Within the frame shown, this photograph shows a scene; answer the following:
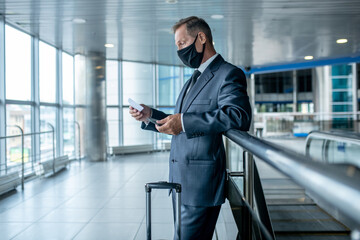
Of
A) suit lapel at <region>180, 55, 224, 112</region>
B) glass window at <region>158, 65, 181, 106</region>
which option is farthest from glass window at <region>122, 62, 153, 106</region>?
suit lapel at <region>180, 55, 224, 112</region>

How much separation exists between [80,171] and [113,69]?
491cm

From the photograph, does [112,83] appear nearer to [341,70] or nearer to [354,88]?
[354,88]

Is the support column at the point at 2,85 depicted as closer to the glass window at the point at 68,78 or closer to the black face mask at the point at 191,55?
the glass window at the point at 68,78

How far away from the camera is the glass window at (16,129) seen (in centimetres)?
602

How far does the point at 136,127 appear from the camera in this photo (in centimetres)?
1151

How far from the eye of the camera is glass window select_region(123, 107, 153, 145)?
37.3 feet

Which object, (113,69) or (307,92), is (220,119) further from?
(307,92)

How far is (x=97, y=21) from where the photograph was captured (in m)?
6.20

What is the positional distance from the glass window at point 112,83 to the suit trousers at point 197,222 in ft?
33.0

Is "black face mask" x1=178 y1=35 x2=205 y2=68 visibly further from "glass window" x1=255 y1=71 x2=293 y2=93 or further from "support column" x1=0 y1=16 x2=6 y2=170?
"glass window" x1=255 y1=71 x2=293 y2=93

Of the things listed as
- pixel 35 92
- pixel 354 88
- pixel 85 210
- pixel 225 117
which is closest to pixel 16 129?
pixel 35 92

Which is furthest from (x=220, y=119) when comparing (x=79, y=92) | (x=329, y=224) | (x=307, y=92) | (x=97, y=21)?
(x=307, y=92)

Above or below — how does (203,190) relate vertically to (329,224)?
above

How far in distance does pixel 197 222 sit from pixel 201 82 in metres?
0.59
